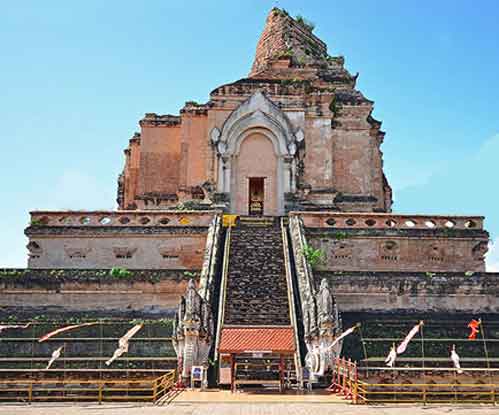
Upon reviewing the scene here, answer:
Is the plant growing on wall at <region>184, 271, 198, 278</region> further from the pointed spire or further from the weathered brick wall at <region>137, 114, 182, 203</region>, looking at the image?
the pointed spire

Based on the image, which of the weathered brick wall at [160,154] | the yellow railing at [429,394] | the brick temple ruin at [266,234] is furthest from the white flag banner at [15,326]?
the weathered brick wall at [160,154]

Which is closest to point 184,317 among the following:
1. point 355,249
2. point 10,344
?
point 10,344

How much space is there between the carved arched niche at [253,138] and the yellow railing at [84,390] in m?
15.6

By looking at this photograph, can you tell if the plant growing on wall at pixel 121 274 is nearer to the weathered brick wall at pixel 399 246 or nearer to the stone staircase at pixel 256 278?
the stone staircase at pixel 256 278

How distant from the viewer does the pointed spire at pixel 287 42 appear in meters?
37.8

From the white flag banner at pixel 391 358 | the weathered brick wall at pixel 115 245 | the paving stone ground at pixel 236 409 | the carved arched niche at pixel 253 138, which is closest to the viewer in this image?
the paving stone ground at pixel 236 409

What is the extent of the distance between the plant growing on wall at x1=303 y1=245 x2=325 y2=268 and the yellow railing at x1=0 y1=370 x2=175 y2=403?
8.24 meters

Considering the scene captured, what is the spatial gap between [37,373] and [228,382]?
5023 millimetres

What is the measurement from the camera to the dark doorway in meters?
31.8

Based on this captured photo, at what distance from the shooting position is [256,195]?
107 ft

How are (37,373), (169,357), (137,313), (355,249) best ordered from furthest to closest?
(355,249) → (137,313) → (169,357) → (37,373)

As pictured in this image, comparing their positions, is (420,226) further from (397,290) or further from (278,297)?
(278,297)

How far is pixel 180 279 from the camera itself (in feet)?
75.5

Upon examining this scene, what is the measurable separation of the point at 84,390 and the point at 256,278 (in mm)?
7763
